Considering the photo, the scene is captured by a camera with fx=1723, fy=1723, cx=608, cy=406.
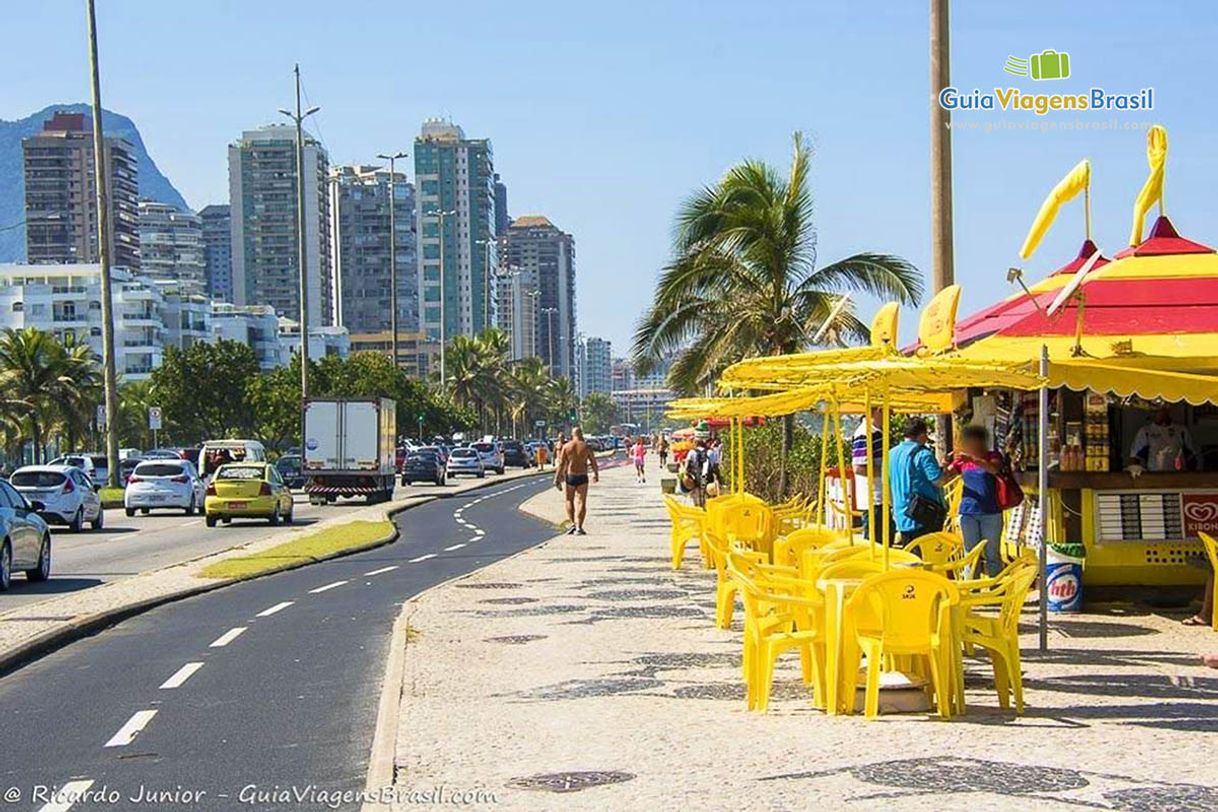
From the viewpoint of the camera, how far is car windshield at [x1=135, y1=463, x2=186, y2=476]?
1827 inches

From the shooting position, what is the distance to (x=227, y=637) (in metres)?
15.7

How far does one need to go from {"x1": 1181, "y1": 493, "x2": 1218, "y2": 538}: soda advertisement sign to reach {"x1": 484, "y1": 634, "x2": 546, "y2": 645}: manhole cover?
621 centimetres

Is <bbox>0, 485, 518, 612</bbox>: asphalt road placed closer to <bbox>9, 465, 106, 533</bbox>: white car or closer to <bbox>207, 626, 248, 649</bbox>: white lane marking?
<bbox>9, 465, 106, 533</bbox>: white car

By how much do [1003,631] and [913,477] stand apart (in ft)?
11.7

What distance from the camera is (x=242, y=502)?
39656mm

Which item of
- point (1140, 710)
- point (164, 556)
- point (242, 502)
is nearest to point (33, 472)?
point (242, 502)

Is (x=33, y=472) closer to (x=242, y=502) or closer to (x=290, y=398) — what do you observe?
(x=242, y=502)

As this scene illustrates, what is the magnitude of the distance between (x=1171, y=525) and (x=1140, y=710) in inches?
253

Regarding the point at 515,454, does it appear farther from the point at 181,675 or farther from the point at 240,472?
the point at 181,675

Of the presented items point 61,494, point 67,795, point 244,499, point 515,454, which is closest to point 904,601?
point 67,795

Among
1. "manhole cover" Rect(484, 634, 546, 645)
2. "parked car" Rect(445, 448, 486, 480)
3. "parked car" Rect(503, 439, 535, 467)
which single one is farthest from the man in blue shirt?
"parked car" Rect(503, 439, 535, 467)

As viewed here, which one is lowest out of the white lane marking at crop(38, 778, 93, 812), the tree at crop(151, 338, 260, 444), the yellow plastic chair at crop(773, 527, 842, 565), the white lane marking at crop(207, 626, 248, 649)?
the white lane marking at crop(207, 626, 248, 649)

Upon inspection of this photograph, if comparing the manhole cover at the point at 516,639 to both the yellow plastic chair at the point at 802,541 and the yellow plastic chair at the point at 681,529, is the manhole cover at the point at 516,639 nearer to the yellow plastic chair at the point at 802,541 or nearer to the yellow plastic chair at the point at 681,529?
the yellow plastic chair at the point at 802,541

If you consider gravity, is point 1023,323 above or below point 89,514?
above
